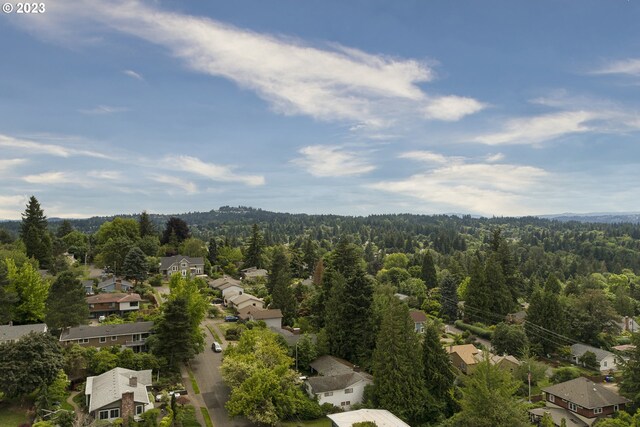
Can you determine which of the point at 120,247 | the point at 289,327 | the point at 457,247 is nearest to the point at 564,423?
the point at 289,327

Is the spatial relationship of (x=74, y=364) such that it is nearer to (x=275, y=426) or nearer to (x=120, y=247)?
(x=275, y=426)

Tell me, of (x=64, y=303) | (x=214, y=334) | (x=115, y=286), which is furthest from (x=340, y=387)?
(x=115, y=286)

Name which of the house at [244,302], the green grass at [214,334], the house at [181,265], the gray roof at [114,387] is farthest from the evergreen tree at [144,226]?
the gray roof at [114,387]

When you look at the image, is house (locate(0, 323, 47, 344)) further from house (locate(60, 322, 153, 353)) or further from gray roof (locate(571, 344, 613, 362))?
gray roof (locate(571, 344, 613, 362))

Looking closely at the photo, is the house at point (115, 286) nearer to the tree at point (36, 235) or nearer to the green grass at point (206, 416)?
the tree at point (36, 235)

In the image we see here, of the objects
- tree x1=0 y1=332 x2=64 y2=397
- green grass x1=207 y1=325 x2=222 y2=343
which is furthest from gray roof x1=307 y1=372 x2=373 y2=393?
tree x1=0 y1=332 x2=64 y2=397

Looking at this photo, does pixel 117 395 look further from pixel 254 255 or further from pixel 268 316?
pixel 254 255

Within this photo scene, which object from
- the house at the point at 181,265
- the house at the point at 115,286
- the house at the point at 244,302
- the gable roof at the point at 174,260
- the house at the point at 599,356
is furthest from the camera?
the gable roof at the point at 174,260
